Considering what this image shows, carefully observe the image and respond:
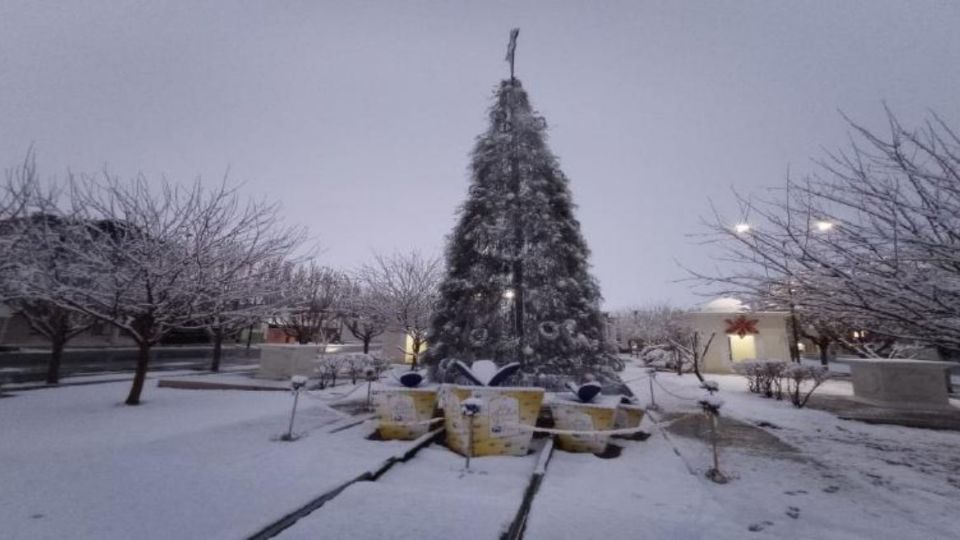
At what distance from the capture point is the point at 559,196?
44.8 feet

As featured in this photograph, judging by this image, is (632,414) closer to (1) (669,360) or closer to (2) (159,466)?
(2) (159,466)

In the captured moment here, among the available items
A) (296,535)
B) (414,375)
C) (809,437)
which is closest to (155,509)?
(296,535)

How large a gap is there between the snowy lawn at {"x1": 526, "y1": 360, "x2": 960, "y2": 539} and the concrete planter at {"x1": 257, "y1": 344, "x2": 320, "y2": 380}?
40.9 ft

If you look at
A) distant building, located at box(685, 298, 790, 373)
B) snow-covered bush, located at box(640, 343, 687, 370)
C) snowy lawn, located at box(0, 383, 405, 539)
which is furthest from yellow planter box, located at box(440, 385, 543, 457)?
snow-covered bush, located at box(640, 343, 687, 370)

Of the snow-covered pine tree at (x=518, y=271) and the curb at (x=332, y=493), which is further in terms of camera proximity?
the snow-covered pine tree at (x=518, y=271)

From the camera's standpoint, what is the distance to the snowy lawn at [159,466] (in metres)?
3.77

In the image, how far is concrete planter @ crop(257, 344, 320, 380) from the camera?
15891 mm

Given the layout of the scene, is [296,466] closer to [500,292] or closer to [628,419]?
[628,419]

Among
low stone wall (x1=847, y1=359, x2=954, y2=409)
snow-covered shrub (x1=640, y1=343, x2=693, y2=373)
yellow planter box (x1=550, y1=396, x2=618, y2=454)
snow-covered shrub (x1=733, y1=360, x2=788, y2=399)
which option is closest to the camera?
yellow planter box (x1=550, y1=396, x2=618, y2=454)

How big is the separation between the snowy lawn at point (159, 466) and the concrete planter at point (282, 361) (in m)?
6.39

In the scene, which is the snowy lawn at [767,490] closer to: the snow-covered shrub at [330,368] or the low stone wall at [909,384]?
the low stone wall at [909,384]

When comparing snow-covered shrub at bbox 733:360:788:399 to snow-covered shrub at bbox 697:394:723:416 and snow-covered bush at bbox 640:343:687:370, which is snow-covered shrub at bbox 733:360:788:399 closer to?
snow-covered shrub at bbox 697:394:723:416

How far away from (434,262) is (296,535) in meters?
23.4

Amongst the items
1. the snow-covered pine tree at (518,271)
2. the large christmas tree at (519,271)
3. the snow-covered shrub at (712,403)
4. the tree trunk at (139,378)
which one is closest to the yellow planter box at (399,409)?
the snow-covered pine tree at (518,271)
